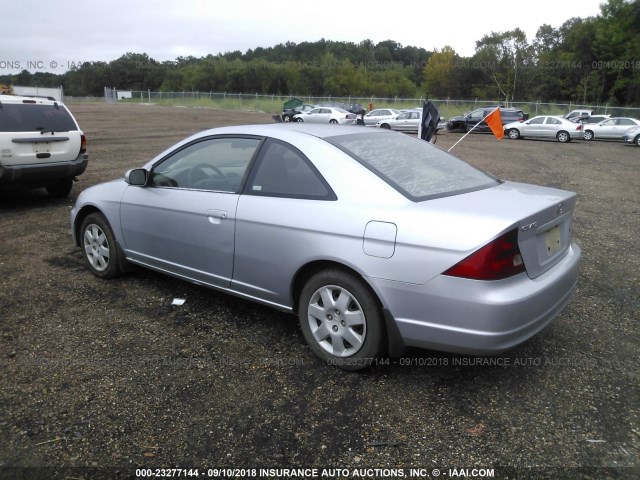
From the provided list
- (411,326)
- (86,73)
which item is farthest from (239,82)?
(411,326)

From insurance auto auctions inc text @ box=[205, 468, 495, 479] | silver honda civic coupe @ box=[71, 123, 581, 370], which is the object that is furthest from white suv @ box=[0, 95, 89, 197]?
insurance auto auctions inc text @ box=[205, 468, 495, 479]

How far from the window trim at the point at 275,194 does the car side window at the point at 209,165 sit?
7 centimetres

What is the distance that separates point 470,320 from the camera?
9.28 ft

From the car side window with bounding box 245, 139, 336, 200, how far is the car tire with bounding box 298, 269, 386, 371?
0.57 metres

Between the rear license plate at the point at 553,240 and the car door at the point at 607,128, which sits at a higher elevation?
the car door at the point at 607,128

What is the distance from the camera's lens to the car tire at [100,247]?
4883 mm

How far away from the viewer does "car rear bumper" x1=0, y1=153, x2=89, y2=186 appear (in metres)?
7.38

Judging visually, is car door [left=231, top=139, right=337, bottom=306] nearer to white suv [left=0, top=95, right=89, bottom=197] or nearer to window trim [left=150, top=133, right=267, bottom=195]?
window trim [left=150, top=133, right=267, bottom=195]

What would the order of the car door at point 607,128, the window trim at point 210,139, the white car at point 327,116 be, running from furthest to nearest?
the white car at point 327,116 < the car door at point 607,128 < the window trim at point 210,139

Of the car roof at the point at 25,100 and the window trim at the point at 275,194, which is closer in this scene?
the window trim at the point at 275,194

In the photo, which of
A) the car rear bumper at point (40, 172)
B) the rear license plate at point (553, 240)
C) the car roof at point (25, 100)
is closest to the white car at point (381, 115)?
the car rear bumper at point (40, 172)

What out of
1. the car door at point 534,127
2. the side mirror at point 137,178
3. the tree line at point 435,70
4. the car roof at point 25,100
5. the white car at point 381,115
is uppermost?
the tree line at point 435,70

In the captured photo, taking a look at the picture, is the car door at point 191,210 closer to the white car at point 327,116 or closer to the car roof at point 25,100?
the car roof at point 25,100

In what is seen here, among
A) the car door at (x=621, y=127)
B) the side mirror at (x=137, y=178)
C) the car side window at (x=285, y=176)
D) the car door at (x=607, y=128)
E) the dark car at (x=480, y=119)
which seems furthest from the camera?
the dark car at (x=480, y=119)
